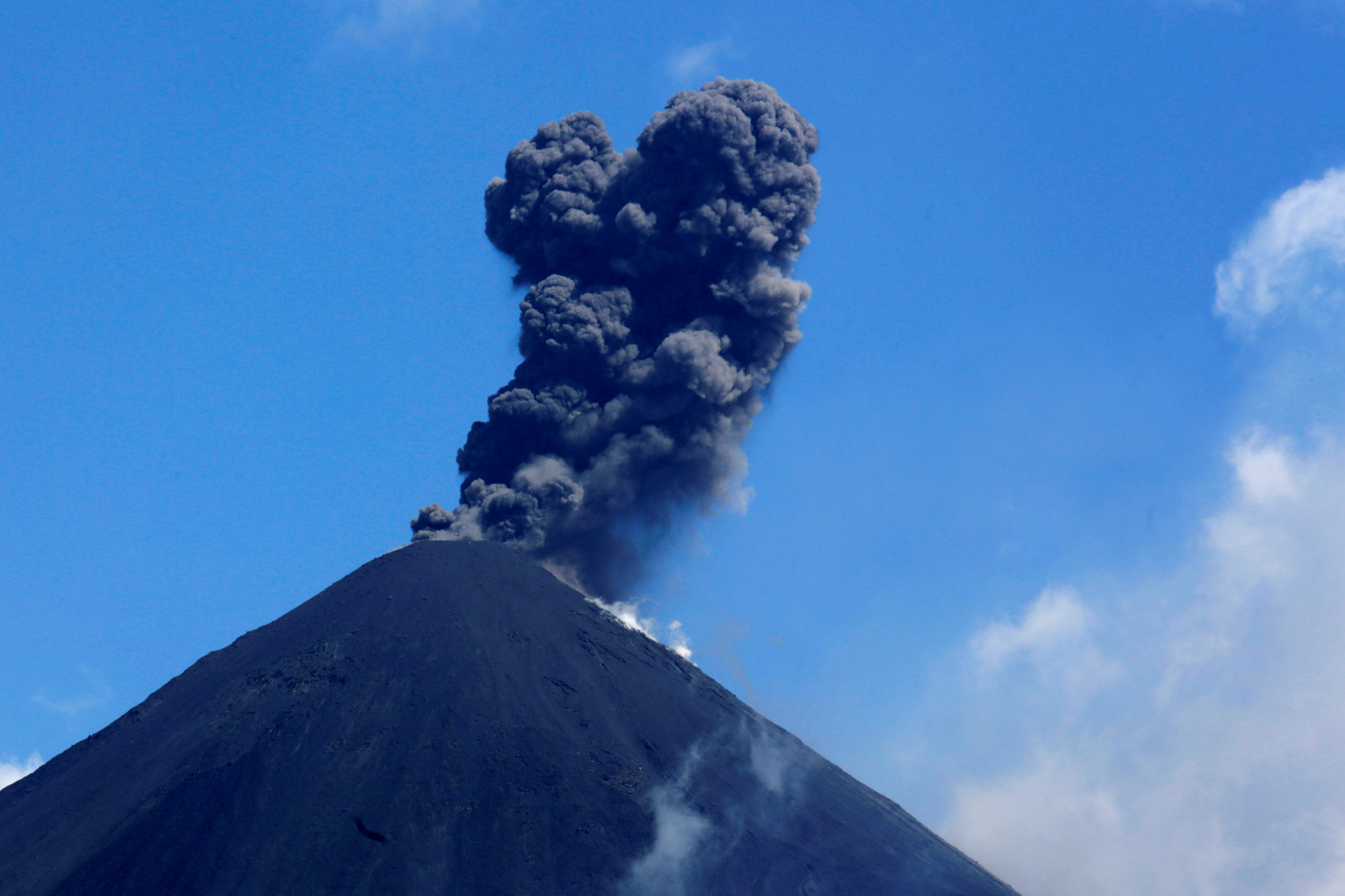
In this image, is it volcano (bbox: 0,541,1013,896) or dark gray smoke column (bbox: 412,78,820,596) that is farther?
dark gray smoke column (bbox: 412,78,820,596)

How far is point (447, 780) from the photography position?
104 feet

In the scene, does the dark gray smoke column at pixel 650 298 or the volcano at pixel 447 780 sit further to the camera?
the dark gray smoke column at pixel 650 298

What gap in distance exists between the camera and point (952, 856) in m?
39.1

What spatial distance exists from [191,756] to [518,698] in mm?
8796

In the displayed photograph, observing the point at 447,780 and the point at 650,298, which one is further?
the point at 650,298

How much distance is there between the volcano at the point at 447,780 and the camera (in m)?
29.5

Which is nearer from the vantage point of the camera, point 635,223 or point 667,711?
point 667,711

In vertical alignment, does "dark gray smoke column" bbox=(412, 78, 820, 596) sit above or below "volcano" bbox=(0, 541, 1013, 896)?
above

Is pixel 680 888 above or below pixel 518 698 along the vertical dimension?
below

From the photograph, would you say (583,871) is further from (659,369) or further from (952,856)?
(659,369)

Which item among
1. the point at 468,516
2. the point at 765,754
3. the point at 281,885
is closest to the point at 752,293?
the point at 468,516

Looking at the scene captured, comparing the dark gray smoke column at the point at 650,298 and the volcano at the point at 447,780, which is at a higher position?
the dark gray smoke column at the point at 650,298

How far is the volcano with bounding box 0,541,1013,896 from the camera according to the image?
29469 mm

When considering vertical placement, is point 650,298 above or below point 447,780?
above
